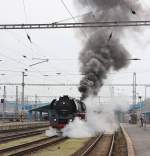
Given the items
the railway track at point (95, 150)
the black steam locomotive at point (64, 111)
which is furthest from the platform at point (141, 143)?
the black steam locomotive at point (64, 111)

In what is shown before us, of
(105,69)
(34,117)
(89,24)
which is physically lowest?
(34,117)

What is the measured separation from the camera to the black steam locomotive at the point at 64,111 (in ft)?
98.8

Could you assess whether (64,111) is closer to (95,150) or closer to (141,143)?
(141,143)

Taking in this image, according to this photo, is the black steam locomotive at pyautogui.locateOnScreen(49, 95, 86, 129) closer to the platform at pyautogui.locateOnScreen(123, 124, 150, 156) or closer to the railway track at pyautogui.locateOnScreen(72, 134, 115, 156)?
the platform at pyautogui.locateOnScreen(123, 124, 150, 156)

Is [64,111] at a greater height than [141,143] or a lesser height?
greater

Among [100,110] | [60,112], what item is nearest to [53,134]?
[60,112]

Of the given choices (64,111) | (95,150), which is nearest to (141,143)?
(95,150)

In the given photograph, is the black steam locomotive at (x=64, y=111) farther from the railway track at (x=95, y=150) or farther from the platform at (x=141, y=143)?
the railway track at (x=95, y=150)

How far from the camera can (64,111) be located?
3044 centimetres

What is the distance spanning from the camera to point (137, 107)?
80.8 meters

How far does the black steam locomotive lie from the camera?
30.1 meters

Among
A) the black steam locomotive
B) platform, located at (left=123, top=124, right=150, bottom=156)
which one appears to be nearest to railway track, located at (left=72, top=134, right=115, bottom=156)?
platform, located at (left=123, top=124, right=150, bottom=156)

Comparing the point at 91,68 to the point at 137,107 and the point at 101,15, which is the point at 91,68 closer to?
the point at 101,15

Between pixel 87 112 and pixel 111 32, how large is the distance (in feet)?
21.2
